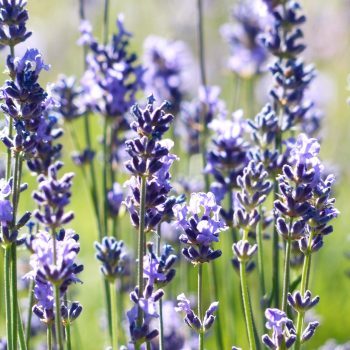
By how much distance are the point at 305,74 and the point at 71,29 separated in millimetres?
6269

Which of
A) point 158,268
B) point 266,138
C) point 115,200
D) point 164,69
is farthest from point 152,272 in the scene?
point 164,69

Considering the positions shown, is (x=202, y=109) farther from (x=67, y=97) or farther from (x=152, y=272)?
(x=152, y=272)

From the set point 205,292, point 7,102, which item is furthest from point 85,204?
point 7,102

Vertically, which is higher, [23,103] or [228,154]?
[228,154]

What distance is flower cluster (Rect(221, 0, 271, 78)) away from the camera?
358cm

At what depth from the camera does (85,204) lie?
5453 millimetres

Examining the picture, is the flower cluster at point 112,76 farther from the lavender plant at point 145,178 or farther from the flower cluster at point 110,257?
the lavender plant at point 145,178

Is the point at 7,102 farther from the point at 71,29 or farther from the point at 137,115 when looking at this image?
the point at 71,29

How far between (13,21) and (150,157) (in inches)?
20.7

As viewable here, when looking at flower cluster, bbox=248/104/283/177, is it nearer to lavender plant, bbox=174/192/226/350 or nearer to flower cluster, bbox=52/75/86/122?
lavender plant, bbox=174/192/226/350

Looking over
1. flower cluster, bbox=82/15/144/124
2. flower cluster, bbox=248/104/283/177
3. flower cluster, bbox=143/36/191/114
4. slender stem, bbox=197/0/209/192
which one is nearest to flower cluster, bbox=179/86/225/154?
slender stem, bbox=197/0/209/192

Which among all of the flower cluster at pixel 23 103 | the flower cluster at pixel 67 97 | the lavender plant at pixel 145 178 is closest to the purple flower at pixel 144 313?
the lavender plant at pixel 145 178

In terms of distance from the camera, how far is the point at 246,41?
366 centimetres

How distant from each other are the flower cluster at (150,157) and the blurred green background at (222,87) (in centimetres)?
124
